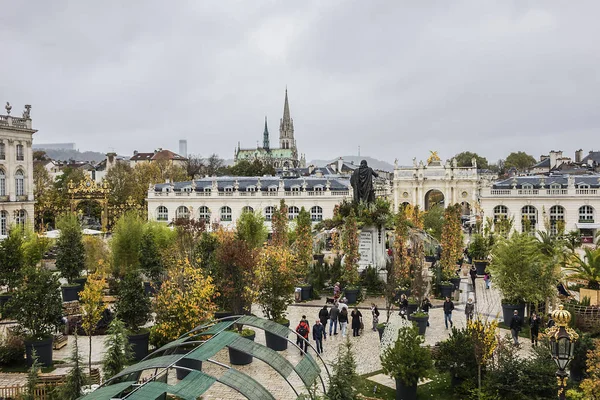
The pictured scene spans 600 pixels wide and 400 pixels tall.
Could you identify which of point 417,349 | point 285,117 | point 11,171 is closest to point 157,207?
point 11,171

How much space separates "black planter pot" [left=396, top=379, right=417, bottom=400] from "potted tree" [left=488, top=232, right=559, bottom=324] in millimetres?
8518

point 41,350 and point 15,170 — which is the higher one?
point 15,170

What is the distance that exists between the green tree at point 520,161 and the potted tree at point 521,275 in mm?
113728

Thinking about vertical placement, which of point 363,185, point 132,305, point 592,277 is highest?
point 363,185

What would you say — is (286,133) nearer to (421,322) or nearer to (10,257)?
(10,257)

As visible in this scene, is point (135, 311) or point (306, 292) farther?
point (306, 292)

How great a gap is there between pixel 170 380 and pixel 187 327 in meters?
1.83

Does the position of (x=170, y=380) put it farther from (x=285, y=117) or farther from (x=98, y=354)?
(x=285, y=117)

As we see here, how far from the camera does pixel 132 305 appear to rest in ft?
56.0

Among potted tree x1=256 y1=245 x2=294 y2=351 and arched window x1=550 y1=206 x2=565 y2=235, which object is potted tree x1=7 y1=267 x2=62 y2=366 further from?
arched window x1=550 y1=206 x2=565 y2=235

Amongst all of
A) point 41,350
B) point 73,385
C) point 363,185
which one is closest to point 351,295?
→ point 363,185

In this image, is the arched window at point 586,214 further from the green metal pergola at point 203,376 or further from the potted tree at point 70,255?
the green metal pergola at point 203,376

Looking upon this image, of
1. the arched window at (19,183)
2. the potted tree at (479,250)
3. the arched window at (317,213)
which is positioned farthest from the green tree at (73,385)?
the arched window at (317,213)

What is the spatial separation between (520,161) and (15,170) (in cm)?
11340
